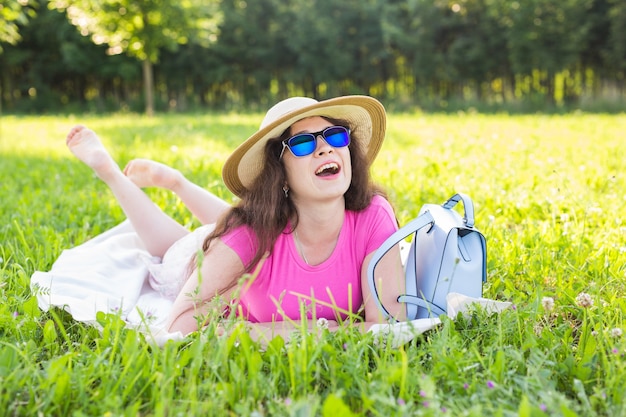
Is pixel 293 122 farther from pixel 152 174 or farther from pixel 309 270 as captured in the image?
pixel 152 174

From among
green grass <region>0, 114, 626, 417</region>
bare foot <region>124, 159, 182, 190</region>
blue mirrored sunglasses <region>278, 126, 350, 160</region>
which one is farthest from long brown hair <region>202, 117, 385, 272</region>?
bare foot <region>124, 159, 182, 190</region>

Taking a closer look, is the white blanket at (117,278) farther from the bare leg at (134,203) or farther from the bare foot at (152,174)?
the bare foot at (152,174)

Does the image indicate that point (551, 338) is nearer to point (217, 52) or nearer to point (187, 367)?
point (187, 367)

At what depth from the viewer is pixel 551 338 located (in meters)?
2.37

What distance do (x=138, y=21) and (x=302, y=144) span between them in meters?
16.7

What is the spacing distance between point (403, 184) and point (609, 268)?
2.68 meters

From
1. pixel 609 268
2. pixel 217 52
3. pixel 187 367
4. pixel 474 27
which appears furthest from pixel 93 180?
pixel 217 52

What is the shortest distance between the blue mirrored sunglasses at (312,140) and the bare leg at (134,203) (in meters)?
1.52

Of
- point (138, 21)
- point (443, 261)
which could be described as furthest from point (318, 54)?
point (443, 261)

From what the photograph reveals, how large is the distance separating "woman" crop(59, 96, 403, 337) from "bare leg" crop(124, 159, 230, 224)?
1.04 metres

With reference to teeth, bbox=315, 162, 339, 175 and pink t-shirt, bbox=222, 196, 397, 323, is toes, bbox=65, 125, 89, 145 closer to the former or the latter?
pink t-shirt, bbox=222, 196, 397, 323

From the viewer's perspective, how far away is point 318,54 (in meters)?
25.6

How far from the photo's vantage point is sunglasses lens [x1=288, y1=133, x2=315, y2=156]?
269 centimetres

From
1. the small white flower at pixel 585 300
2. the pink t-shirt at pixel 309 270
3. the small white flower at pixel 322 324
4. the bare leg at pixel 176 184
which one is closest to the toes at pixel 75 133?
the bare leg at pixel 176 184
